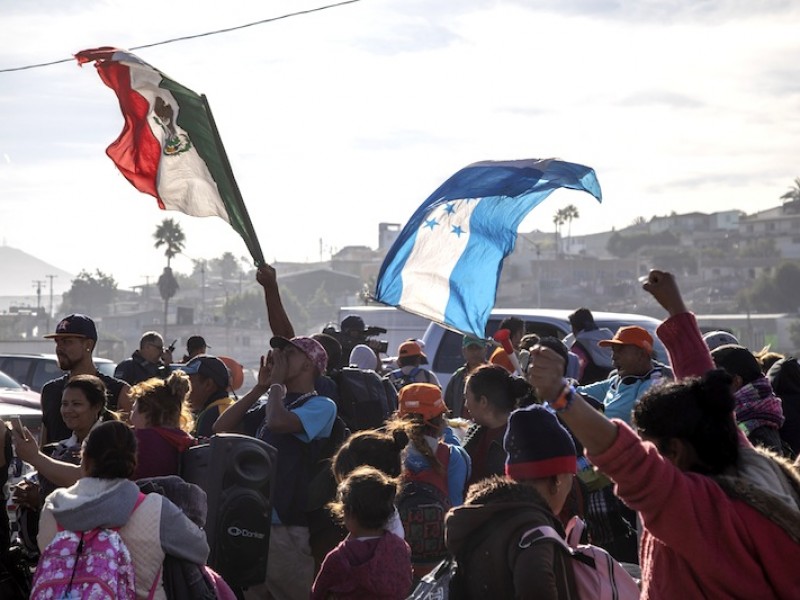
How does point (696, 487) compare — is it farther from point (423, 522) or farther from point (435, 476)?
point (435, 476)

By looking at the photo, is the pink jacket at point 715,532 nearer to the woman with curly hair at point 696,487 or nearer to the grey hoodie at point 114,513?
the woman with curly hair at point 696,487

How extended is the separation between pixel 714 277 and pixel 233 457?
386 ft

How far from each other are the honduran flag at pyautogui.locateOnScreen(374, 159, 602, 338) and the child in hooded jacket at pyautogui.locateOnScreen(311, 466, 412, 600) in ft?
7.20

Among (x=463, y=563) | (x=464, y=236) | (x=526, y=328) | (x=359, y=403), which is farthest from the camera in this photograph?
(x=526, y=328)

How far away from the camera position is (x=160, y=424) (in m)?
5.92

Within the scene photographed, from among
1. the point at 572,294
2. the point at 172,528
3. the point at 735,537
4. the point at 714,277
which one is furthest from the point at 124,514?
the point at 714,277

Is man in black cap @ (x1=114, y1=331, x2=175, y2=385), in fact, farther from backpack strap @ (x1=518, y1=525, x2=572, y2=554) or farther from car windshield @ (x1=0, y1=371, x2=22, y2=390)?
backpack strap @ (x1=518, y1=525, x2=572, y2=554)

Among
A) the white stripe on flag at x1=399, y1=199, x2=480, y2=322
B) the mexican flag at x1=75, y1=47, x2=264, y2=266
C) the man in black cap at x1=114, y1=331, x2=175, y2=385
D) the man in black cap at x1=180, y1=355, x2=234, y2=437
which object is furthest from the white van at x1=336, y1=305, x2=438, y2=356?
the white stripe on flag at x1=399, y1=199, x2=480, y2=322

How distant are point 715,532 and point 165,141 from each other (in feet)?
16.9

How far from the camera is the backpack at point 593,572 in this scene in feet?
13.1

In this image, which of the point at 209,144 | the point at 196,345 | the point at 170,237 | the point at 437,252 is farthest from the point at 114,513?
the point at 170,237

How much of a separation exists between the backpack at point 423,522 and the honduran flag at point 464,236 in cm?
152

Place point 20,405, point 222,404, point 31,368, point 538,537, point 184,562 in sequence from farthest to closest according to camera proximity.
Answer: point 31,368, point 20,405, point 222,404, point 184,562, point 538,537

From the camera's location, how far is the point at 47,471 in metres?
5.53
